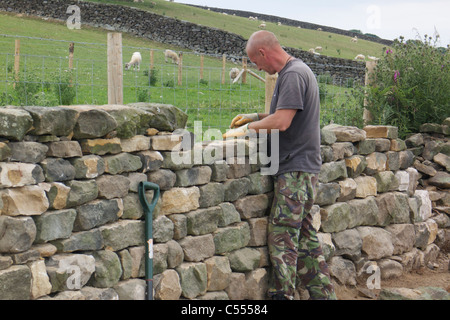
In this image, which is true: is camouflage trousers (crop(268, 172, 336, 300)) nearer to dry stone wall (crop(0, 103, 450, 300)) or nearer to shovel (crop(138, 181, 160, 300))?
dry stone wall (crop(0, 103, 450, 300))

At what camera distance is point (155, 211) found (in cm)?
435

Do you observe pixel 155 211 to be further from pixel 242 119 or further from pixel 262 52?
pixel 262 52

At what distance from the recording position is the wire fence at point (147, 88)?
26.2 ft

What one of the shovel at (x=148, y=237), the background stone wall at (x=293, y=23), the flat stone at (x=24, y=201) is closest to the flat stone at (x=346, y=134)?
the shovel at (x=148, y=237)

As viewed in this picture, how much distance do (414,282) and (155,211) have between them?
11.5 feet

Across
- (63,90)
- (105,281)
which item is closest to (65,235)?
(105,281)

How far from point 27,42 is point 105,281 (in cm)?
1789

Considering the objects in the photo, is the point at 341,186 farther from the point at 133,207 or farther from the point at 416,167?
the point at 133,207

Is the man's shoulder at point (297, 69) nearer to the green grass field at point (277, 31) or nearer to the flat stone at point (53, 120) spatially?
the flat stone at point (53, 120)

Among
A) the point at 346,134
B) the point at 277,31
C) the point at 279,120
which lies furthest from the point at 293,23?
the point at 279,120

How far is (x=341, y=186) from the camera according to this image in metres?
6.14

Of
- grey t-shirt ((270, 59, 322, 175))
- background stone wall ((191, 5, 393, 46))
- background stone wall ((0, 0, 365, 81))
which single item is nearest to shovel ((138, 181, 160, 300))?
grey t-shirt ((270, 59, 322, 175))

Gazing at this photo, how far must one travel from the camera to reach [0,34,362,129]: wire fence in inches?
314

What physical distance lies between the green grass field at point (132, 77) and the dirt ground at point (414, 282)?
219 centimetres
